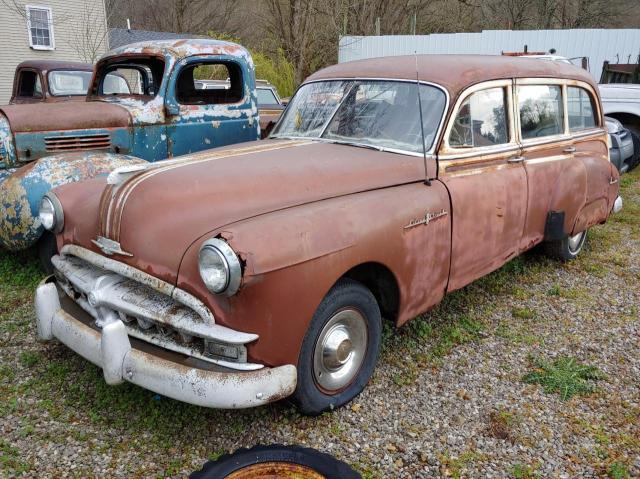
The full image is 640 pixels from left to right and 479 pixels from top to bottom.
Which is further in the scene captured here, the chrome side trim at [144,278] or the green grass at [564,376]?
the green grass at [564,376]

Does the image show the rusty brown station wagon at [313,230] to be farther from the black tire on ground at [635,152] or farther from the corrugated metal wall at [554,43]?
the corrugated metal wall at [554,43]

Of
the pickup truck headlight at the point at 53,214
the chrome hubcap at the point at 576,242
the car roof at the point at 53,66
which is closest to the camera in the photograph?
the pickup truck headlight at the point at 53,214

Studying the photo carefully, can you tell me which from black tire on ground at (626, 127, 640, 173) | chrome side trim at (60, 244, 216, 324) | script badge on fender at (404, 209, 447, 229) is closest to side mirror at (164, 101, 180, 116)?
chrome side trim at (60, 244, 216, 324)

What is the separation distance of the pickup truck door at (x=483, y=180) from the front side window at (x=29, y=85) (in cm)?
644

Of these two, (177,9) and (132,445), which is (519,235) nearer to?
(132,445)

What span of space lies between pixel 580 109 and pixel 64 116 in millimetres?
4647

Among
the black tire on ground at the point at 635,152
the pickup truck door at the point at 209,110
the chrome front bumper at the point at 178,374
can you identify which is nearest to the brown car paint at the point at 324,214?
the chrome front bumper at the point at 178,374

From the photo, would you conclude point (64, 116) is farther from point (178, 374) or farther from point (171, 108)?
point (178, 374)

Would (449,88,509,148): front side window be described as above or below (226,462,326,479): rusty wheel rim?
above

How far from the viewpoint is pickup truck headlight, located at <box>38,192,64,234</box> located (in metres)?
3.03

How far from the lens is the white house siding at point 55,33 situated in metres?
18.8

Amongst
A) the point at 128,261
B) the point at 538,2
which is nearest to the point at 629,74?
the point at 128,261

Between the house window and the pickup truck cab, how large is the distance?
53.0 ft

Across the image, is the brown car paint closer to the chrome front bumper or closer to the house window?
the chrome front bumper
